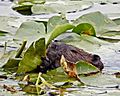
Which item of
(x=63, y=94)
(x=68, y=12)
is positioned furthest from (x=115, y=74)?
(x=68, y=12)

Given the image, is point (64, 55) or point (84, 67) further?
point (64, 55)

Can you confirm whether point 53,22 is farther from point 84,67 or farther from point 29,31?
point 84,67

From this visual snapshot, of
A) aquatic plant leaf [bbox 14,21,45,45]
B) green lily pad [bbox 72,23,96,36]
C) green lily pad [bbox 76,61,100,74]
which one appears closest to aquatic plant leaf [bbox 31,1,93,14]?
→ aquatic plant leaf [bbox 14,21,45,45]

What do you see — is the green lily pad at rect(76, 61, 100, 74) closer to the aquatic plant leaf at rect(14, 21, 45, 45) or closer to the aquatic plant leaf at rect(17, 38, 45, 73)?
the aquatic plant leaf at rect(17, 38, 45, 73)

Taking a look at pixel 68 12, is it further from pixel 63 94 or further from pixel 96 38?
pixel 63 94

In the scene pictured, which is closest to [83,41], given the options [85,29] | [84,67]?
[85,29]
